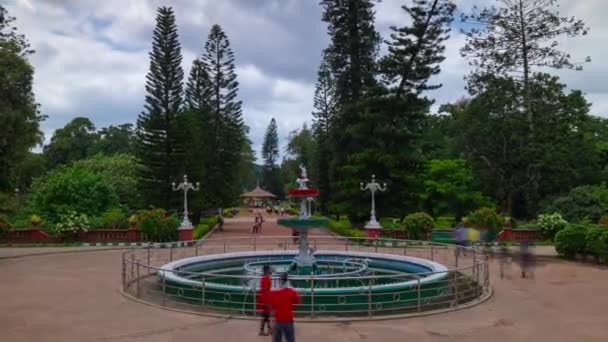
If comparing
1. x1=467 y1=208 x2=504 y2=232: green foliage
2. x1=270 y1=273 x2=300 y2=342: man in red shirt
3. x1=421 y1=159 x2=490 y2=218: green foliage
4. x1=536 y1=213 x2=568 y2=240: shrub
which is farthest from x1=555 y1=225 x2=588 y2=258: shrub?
x1=270 y1=273 x2=300 y2=342: man in red shirt

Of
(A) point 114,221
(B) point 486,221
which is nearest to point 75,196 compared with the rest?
(A) point 114,221

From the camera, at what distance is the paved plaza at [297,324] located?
886 cm

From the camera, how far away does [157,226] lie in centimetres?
2498

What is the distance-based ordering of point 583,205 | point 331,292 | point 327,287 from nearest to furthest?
point 331,292 → point 327,287 → point 583,205

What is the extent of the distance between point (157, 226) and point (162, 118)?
10055 mm

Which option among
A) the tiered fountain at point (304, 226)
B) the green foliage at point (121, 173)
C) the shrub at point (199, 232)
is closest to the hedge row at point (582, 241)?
the tiered fountain at point (304, 226)

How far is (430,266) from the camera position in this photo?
15.7 m

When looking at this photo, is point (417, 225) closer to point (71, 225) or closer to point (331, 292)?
point (331, 292)

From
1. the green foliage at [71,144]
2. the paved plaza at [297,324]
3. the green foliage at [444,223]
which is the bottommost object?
the paved plaza at [297,324]

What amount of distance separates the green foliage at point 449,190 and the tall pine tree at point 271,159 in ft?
185

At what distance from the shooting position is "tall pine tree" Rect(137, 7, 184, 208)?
3272cm

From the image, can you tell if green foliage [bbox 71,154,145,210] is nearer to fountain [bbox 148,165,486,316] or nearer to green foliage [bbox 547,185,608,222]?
fountain [bbox 148,165,486,316]

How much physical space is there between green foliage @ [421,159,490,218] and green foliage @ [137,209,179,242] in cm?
1627

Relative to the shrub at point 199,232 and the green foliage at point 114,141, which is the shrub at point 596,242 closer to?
the shrub at point 199,232
